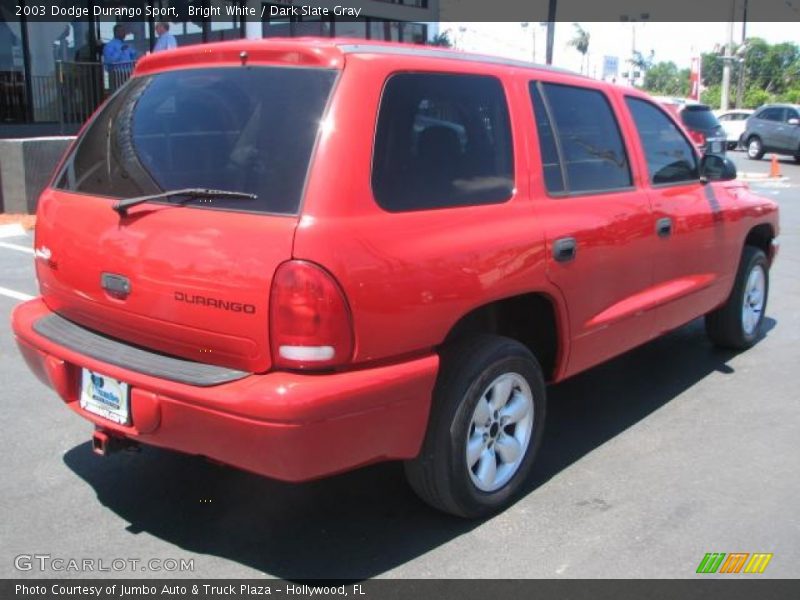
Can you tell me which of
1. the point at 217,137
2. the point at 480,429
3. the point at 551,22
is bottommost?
the point at 480,429

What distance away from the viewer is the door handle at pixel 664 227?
14.3 feet

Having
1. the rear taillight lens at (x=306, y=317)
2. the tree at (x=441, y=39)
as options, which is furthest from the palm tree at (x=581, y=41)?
the rear taillight lens at (x=306, y=317)

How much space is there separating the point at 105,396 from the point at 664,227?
2997 mm

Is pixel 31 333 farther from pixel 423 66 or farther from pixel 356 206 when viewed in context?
pixel 423 66

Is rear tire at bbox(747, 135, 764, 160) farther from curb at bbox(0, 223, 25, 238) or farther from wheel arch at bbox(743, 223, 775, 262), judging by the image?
curb at bbox(0, 223, 25, 238)

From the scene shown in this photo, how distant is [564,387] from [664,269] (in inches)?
41.6

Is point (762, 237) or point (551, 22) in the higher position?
point (551, 22)

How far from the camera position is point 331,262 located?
2.67 metres

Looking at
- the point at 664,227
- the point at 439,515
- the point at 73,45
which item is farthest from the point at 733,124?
the point at 439,515

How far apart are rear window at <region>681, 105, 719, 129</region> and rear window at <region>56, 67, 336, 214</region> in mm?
19879

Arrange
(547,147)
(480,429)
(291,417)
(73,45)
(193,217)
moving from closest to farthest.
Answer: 1. (291,417)
2. (193,217)
3. (480,429)
4. (547,147)
5. (73,45)

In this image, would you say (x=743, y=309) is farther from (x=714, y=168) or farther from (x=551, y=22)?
(x=551, y=22)

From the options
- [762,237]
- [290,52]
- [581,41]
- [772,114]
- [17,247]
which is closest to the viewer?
[290,52]

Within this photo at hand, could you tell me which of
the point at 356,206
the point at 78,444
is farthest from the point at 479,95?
the point at 78,444
